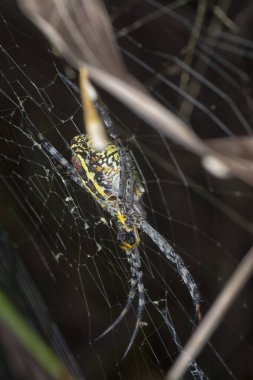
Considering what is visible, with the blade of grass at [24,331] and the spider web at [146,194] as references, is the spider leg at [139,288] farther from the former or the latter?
the blade of grass at [24,331]

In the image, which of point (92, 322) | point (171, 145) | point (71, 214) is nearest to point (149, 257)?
point (71, 214)

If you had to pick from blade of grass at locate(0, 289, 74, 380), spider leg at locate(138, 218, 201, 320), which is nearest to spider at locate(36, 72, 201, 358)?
spider leg at locate(138, 218, 201, 320)

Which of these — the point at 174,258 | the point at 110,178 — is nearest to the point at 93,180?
the point at 110,178

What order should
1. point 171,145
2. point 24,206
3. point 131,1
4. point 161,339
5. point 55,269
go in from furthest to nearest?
1. point 55,269
2. point 24,206
3. point 171,145
4. point 161,339
5. point 131,1

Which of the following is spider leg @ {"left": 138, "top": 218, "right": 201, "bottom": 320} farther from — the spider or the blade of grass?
the blade of grass

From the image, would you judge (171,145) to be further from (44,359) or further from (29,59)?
(44,359)

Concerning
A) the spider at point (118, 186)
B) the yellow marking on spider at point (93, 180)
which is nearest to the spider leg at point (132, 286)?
the spider at point (118, 186)

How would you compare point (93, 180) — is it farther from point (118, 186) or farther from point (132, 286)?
point (132, 286)
